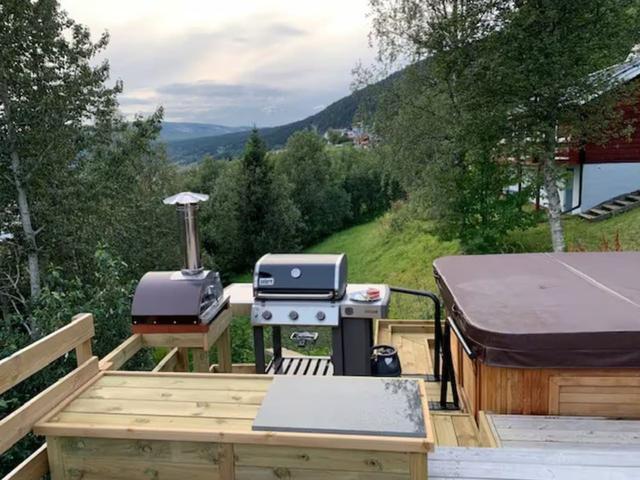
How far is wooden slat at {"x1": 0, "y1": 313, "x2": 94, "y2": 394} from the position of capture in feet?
6.42

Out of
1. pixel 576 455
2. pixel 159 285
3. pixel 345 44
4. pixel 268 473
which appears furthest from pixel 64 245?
pixel 576 455

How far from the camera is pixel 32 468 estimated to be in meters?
2.04

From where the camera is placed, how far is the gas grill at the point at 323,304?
3.46 metres

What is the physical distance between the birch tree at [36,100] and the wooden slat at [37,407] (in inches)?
262

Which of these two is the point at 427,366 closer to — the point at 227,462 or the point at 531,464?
the point at 531,464

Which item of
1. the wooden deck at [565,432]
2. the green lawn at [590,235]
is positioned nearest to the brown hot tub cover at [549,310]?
the wooden deck at [565,432]

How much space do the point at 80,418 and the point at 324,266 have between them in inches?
75.6

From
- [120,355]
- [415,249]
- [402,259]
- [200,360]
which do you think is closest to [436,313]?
[200,360]

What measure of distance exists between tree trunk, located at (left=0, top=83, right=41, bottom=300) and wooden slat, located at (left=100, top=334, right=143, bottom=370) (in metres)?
5.86

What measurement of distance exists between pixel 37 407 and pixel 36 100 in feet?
25.6

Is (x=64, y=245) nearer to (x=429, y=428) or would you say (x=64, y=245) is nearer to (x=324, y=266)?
(x=324, y=266)

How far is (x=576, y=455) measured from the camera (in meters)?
2.32

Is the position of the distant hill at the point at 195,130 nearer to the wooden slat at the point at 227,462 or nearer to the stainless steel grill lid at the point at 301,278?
the stainless steel grill lid at the point at 301,278

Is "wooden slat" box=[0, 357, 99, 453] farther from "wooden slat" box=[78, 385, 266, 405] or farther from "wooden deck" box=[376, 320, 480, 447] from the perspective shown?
"wooden deck" box=[376, 320, 480, 447]
